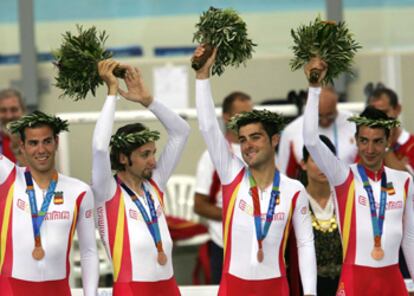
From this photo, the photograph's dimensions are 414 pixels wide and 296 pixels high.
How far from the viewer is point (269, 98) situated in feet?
39.6

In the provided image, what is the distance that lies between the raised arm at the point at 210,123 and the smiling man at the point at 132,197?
1.08 feet

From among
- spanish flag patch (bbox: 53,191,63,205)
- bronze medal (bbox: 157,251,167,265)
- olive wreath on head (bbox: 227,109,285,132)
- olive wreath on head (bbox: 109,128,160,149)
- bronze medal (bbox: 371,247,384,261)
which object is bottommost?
bronze medal (bbox: 371,247,384,261)

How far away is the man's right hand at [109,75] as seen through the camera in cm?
777

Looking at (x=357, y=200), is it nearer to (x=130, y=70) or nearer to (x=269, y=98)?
(x=130, y=70)

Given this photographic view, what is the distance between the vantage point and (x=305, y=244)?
789 centimetres

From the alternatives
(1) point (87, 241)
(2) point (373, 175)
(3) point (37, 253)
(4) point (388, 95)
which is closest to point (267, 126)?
(2) point (373, 175)

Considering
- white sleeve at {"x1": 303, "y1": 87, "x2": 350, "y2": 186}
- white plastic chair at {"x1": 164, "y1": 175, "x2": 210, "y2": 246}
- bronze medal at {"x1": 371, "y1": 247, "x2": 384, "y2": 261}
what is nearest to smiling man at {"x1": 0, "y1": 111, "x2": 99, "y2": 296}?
white sleeve at {"x1": 303, "y1": 87, "x2": 350, "y2": 186}

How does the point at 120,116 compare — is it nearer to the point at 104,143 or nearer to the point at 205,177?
the point at 205,177

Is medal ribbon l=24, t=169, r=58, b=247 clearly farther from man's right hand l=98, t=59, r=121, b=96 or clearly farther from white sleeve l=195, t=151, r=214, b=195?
white sleeve l=195, t=151, r=214, b=195

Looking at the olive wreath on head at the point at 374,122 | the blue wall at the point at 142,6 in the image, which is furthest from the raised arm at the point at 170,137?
the blue wall at the point at 142,6

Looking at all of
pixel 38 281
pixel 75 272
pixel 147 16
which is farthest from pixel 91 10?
pixel 38 281

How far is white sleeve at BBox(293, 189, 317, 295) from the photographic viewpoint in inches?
308

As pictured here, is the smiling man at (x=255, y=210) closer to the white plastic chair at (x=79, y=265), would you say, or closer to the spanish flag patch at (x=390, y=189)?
the spanish flag patch at (x=390, y=189)

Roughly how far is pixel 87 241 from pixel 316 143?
1525 mm
